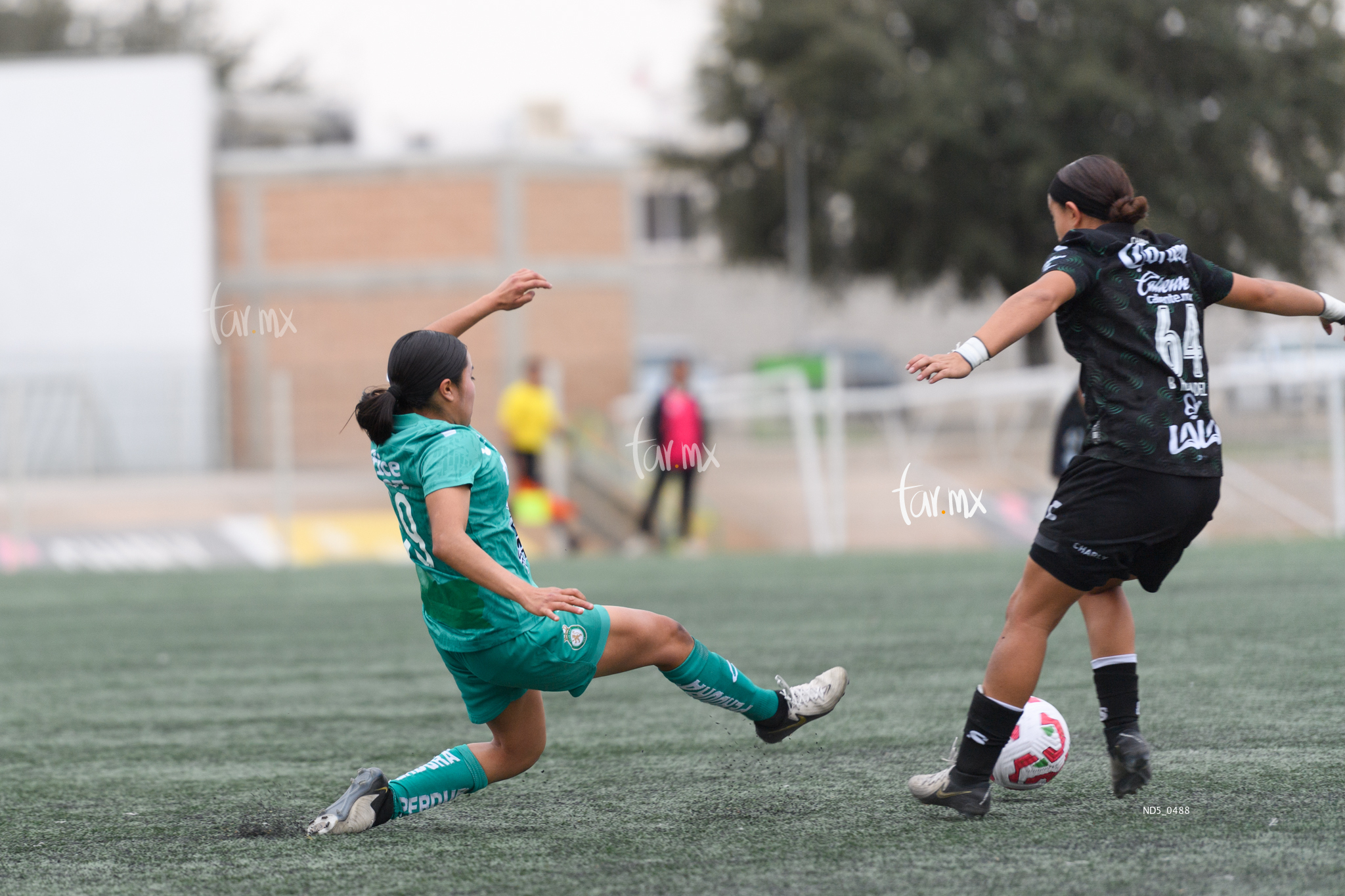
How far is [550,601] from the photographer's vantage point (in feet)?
11.8

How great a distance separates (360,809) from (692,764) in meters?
1.37

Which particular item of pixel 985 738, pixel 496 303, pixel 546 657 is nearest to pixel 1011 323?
pixel 985 738

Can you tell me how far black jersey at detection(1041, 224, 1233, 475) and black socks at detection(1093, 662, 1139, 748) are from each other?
69 centimetres

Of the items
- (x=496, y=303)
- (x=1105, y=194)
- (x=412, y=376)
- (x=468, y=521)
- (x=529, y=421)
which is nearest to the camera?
(x=468, y=521)

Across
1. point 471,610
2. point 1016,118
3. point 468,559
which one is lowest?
point 471,610

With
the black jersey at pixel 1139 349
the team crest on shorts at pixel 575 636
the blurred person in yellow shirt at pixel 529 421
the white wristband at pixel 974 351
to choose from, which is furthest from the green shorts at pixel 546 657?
the blurred person in yellow shirt at pixel 529 421

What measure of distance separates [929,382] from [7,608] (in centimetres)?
907

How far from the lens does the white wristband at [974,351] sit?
3.53 metres

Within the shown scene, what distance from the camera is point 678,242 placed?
4534 cm

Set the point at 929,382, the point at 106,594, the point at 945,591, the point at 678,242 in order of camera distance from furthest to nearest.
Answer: the point at 678,242, the point at 106,594, the point at 945,591, the point at 929,382

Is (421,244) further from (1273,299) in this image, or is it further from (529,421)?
(1273,299)

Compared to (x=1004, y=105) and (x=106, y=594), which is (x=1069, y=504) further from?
(x=1004, y=105)

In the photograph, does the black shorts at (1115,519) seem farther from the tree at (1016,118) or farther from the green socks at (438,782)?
the tree at (1016,118)

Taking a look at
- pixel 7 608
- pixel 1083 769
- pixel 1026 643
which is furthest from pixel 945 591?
pixel 7 608
